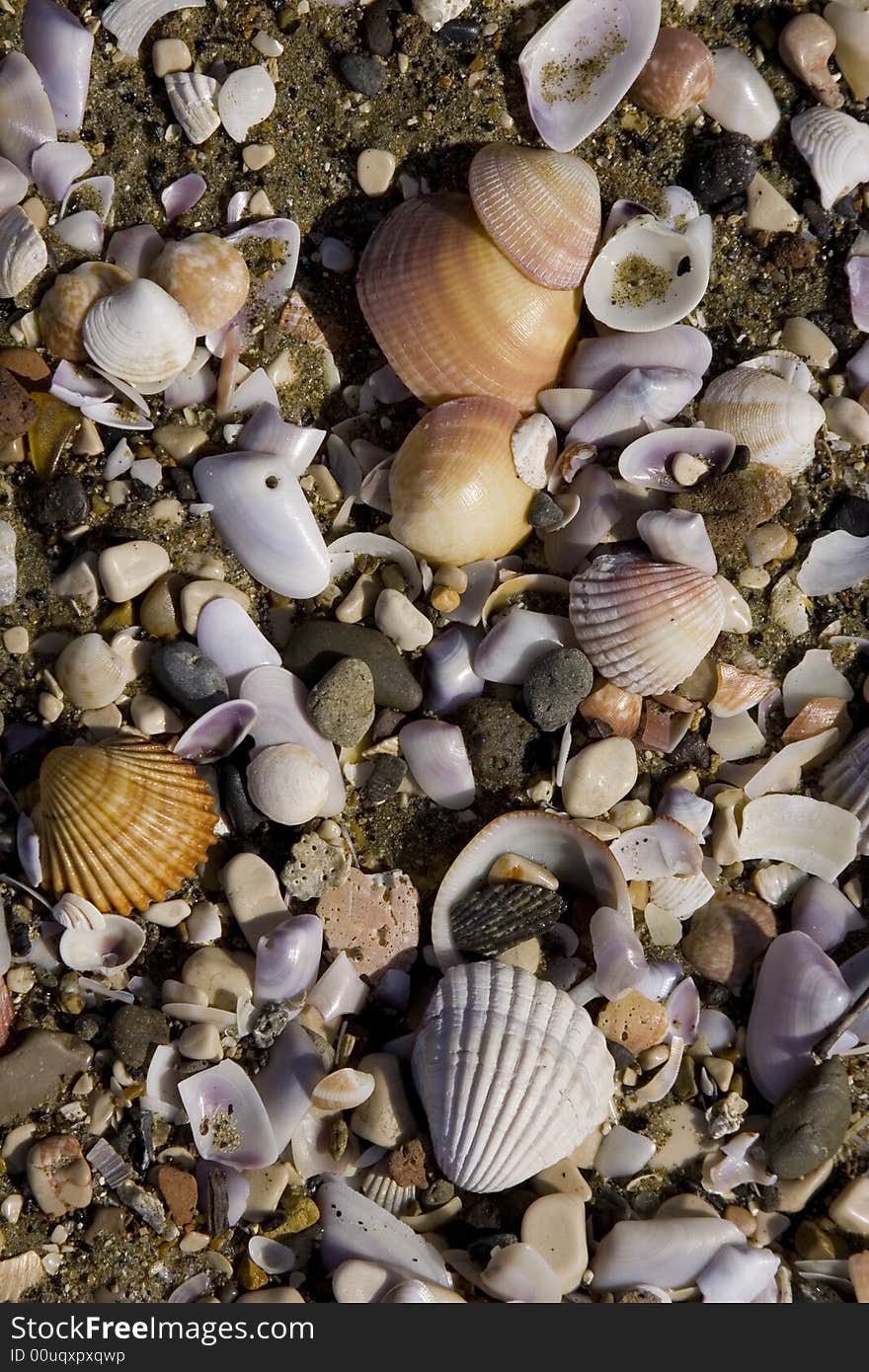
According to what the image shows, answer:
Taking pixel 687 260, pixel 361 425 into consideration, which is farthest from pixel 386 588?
pixel 687 260

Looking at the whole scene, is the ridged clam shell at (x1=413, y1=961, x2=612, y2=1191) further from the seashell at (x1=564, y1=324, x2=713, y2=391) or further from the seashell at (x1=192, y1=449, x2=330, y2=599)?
the seashell at (x1=564, y1=324, x2=713, y2=391)

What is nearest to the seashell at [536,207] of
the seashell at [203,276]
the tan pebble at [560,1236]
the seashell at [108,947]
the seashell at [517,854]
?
the seashell at [203,276]

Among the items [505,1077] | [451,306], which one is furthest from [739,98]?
[505,1077]

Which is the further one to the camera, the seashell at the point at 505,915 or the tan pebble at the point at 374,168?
the tan pebble at the point at 374,168

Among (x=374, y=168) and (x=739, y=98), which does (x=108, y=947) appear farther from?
(x=739, y=98)

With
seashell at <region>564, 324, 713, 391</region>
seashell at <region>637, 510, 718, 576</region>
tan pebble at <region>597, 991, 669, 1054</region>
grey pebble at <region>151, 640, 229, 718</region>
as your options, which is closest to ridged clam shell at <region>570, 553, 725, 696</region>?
seashell at <region>637, 510, 718, 576</region>

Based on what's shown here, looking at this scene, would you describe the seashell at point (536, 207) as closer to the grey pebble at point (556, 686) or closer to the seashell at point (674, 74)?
the seashell at point (674, 74)

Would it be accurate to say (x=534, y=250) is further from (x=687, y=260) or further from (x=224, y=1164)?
(x=224, y=1164)
